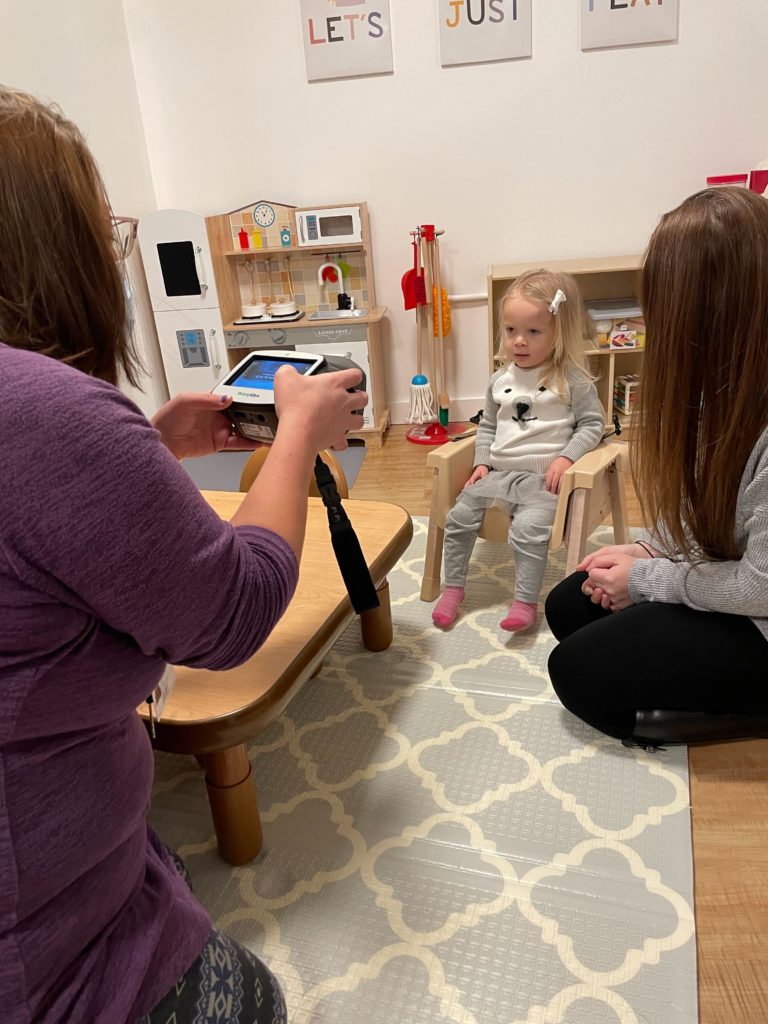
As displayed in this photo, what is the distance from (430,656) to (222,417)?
0.83 metres

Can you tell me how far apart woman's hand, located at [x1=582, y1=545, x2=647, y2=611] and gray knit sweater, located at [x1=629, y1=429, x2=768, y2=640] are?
0.06 ft

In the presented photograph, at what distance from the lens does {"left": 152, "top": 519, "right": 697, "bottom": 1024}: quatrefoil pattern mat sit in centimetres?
94

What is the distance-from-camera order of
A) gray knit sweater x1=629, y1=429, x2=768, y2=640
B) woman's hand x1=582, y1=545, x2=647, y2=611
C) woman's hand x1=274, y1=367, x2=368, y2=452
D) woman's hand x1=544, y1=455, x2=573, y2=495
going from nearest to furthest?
1. woman's hand x1=274, y1=367, x2=368, y2=452
2. gray knit sweater x1=629, y1=429, x2=768, y2=640
3. woman's hand x1=582, y1=545, x2=647, y2=611
4. woman's hand x1=544, y1=455, x2=573, y2=495

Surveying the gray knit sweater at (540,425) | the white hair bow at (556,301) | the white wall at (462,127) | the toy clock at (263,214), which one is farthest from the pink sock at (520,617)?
the toy clock at (263,214)

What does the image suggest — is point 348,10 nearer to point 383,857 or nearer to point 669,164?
point 669,164

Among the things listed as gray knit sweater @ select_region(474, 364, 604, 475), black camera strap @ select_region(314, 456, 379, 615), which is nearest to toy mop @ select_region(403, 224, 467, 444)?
gray knit sweater @ select_region(474, 364, 604, 475)

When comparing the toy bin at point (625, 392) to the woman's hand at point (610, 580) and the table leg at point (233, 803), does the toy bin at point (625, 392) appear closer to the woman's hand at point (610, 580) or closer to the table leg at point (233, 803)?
the woman's hand at point (610, 580)

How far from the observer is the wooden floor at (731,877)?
0.91 metres

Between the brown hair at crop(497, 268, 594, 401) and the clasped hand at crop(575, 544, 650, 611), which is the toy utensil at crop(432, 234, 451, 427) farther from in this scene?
the clasped hand at crop(575, 544, 650, 611)

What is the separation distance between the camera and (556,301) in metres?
1.73

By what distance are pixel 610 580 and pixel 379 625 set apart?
1.78 ft

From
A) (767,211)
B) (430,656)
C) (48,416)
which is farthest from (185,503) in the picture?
(430,656)

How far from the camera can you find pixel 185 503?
1.74ft

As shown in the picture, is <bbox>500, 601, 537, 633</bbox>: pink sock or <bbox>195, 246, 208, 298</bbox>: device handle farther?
<bbox>195, 246, 208, 298</bbox>: device handle
